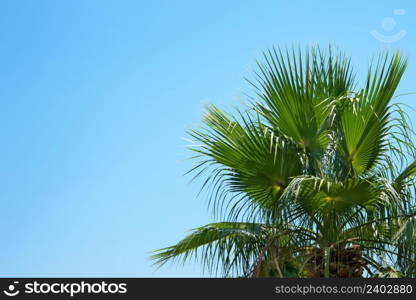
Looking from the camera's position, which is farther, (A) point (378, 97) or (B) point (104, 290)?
(A) point (378, 97)

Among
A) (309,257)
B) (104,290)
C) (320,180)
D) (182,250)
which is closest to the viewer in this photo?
(104,290)

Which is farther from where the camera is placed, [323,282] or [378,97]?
[378,97]

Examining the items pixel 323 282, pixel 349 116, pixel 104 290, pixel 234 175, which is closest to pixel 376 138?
pixel 349 116

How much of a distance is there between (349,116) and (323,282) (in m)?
2.23

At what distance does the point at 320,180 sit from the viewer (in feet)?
25.3

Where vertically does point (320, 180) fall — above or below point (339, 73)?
below

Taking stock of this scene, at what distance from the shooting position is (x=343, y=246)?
840 centimetres

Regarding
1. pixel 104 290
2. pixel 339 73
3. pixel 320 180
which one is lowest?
pixel 104 290

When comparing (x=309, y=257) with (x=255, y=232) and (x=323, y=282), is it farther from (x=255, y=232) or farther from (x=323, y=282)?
(x=323, y=282)

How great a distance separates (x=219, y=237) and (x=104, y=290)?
7.86 ft

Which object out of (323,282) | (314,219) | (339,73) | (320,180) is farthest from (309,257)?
(339,73)

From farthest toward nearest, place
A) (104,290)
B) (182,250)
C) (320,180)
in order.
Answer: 1. (182,250)
2. (320,180)
3. (104,290)

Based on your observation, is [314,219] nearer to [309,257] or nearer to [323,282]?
[309,257]

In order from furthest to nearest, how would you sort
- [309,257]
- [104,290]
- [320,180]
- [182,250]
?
[182,250], [309,257], [320,180], [104,290]
